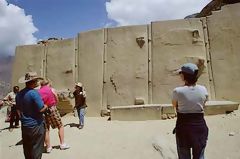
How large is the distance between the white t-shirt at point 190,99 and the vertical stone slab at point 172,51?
307 inches

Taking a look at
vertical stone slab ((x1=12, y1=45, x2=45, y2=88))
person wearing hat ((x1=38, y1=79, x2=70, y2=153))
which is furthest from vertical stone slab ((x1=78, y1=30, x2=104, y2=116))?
person wearing hat ((x1=38, y1=79, x2=70, y2=153))

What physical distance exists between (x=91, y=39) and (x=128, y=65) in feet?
6.39

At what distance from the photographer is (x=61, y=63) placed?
14.5 meters

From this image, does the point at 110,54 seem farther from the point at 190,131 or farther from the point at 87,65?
the point at 190,131

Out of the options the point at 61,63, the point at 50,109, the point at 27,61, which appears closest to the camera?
the point at 50,109

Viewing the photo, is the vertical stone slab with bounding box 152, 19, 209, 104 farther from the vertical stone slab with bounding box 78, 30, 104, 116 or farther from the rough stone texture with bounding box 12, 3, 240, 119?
the vertical stone slab with bounding box 78, 30, 104, 116

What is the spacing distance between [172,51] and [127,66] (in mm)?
1706

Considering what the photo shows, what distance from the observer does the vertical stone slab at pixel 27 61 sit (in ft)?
49.5

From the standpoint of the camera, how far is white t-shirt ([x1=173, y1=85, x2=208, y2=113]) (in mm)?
4426

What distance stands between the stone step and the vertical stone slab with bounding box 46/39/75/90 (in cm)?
322

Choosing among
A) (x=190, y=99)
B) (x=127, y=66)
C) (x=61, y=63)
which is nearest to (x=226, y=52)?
(x=127, y=66)

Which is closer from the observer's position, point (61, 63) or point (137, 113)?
point (137, 113)

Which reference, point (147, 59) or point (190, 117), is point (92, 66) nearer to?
point (147, 59)

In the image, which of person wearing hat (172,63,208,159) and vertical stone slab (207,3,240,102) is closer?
person wearing hat (172,63,208,159)
